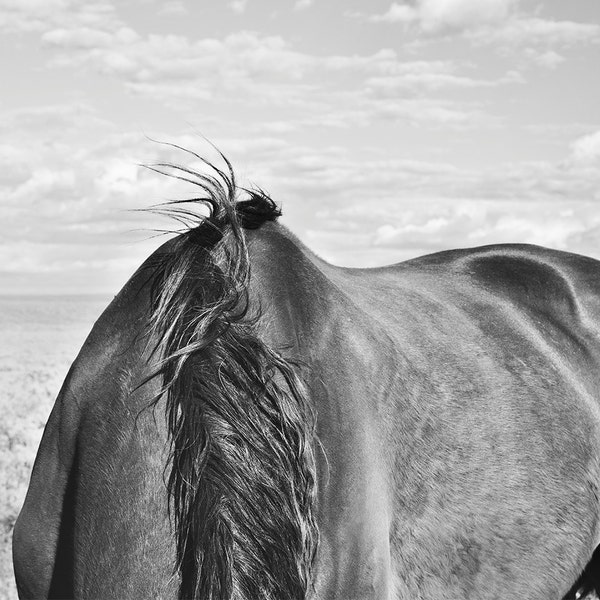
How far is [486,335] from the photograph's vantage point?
4035 millimetres

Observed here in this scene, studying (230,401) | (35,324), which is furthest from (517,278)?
(35,324)

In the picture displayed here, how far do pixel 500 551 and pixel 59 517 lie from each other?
1.63 meters

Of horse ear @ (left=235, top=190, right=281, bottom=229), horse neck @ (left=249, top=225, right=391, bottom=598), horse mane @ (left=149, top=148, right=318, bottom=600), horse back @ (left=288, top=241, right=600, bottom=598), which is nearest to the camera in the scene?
horse mane @ (left=149, top=148, right=318, bottom=600)

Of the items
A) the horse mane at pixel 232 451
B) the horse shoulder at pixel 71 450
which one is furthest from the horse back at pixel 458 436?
the horse shoulder at pixel 71 450

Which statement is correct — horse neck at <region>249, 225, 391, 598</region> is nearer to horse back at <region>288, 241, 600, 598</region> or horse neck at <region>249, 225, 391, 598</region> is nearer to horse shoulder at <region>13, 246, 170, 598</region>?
horse back at <region>288, 241, 600, 598</region>

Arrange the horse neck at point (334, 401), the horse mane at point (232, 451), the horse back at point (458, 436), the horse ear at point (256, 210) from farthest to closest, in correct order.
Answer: the horse ear at point (256, 210) → the horse back at point (458, 436) → the horse neck at point (334, 401) → the horse mane at point (232, 451)

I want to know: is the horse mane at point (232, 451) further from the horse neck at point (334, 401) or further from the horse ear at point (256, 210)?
the horse ear at point (256, 210)

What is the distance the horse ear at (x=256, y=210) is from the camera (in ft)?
9.66

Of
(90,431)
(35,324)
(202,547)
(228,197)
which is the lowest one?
(35,324)

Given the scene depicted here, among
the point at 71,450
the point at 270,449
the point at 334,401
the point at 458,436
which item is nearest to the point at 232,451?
the point at 270,449

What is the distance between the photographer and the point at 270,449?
241 centimetres

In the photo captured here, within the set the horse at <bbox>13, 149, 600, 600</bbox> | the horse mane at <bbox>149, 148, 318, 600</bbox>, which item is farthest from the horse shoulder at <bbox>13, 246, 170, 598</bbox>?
the horse mane at <bbox>149, 148, 318, 600</bbox>

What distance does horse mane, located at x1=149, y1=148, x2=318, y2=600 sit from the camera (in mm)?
2320

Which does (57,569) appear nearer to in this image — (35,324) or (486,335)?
(486,335)
